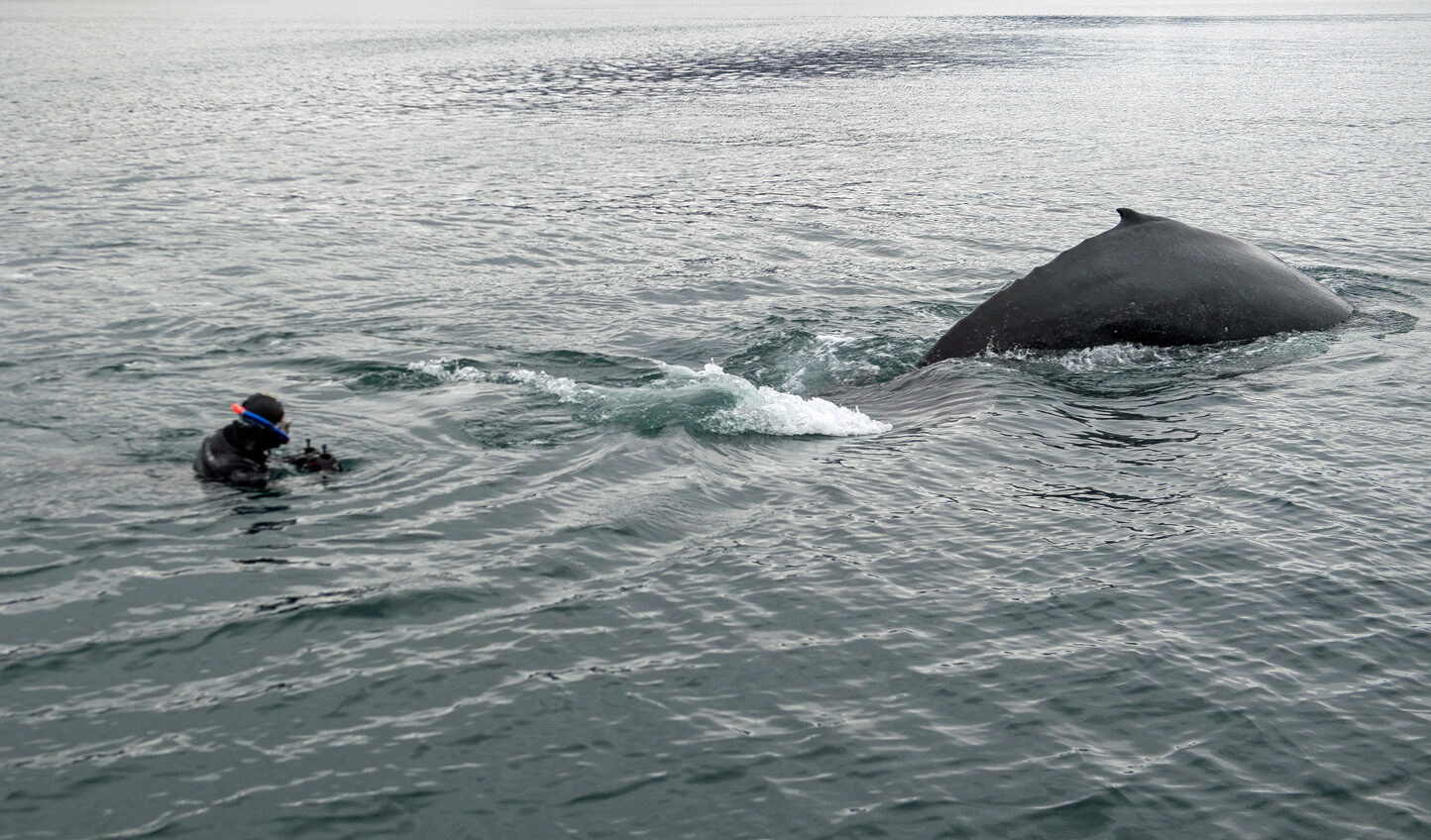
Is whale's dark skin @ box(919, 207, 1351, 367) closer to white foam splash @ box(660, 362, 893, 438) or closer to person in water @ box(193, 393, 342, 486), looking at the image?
white foam splash @ box(660, 362, 893, 438)

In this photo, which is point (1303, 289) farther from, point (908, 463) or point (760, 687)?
point (760, 687)

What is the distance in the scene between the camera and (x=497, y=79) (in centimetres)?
5634

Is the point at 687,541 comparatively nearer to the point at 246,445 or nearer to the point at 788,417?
the point at 788,417

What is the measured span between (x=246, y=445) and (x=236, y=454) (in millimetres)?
122

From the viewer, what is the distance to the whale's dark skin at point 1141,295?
1261cm

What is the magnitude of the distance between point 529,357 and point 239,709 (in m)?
8.06

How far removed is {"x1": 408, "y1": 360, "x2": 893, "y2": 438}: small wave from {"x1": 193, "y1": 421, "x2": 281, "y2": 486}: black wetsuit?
10.8 ft

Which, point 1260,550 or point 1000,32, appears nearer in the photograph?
point 1260,550

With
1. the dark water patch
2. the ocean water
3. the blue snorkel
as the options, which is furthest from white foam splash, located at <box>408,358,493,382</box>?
the dark water patch

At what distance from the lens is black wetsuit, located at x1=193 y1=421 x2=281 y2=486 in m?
10.4

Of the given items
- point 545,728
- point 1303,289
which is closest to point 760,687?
point 545,728

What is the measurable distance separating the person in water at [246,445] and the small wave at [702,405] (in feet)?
10.7

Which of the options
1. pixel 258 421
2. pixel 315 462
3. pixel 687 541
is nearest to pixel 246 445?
pixel 258 421

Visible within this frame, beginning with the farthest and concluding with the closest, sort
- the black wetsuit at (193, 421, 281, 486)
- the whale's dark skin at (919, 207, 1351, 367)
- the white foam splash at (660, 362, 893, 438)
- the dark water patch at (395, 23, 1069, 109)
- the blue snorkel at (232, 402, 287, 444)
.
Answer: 1. the dark water patch at (395, 23, 1069, 109)
2. the whale's dark skin at (919, 207, 1351, 367)
3. the white foam splash at (660, 362, 893, 438)
4. the black wetsuit at (193, 421, 281, 486)
5. the blue snorkel at (232, 402, 287, 444)
